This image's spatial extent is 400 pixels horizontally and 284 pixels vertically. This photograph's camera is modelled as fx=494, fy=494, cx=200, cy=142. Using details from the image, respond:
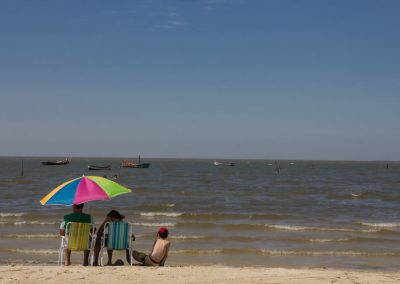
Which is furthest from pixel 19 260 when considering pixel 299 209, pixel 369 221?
pixel 299 209

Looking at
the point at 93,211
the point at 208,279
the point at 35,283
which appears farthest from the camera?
the point at 93,211

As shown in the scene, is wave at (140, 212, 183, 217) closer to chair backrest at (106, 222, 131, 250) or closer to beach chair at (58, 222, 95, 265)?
chair backrest at (106, 222, 131, 250)

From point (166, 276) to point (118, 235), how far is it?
149 cm

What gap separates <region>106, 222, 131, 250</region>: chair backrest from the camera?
998 centimetres

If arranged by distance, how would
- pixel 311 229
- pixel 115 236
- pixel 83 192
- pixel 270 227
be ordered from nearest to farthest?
pixel 83 192 < pixel 115 236 < pixel 311 229 < pixel 270 227

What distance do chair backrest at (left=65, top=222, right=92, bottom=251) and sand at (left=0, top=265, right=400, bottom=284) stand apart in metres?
0.42

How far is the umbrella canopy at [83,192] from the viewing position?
31.2 feet

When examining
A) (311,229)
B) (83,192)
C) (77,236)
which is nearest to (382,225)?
(311,229)

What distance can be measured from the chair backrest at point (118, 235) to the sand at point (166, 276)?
51 centimetres

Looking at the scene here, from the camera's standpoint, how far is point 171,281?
28.7 feet

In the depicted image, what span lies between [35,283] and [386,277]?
6.48 m

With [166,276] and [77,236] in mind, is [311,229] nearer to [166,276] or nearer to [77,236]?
[166,276]

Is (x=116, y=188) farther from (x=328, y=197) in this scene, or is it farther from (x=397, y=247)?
(x=328, y=197)

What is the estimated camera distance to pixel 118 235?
10.0 meters
